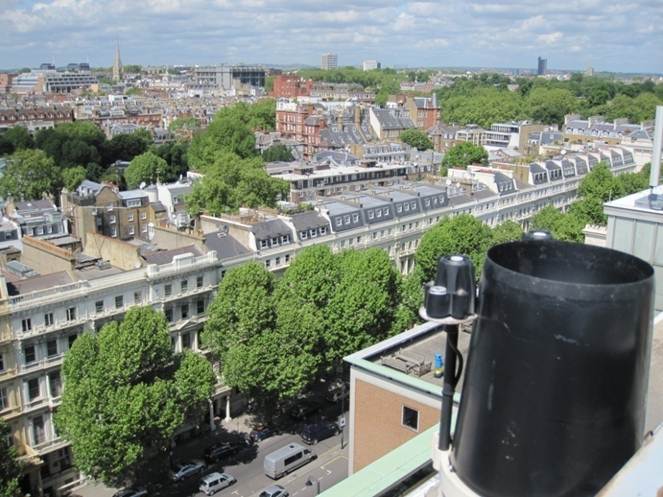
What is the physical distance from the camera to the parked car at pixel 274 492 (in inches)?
1451

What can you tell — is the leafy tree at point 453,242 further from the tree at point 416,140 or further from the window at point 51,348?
the tree at point 416,140

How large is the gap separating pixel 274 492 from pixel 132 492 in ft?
25.0

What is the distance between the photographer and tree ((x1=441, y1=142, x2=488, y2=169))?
99.6 meters

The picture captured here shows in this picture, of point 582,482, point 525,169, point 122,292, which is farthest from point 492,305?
point 525,169

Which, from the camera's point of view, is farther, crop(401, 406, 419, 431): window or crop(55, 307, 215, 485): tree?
crop(55, 307, 215, 485): tree

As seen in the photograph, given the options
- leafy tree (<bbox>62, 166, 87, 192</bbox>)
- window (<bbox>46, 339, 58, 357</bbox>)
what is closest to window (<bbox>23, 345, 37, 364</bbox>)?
window (<bbox>46, 339, 58, 357</bbox>)

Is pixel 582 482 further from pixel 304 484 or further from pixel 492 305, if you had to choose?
pixel 304 484

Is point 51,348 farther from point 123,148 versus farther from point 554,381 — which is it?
point 123,148

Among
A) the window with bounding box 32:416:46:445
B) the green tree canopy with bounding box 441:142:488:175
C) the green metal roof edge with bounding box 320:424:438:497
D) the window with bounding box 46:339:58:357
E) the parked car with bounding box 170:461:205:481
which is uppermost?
the green metal roof edge with bounding box 320:424:438:497

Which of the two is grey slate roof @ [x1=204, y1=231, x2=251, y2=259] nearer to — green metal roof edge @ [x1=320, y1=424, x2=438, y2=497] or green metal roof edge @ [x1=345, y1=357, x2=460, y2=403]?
green metal roof edge @ [x1=345, y1=357, x2=460, y2=403]

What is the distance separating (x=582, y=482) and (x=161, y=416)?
32.7 meters

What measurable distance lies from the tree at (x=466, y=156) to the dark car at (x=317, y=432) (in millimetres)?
61332

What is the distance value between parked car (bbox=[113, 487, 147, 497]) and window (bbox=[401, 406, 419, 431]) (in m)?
19.2

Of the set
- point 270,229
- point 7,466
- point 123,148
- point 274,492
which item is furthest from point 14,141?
point 274,492
